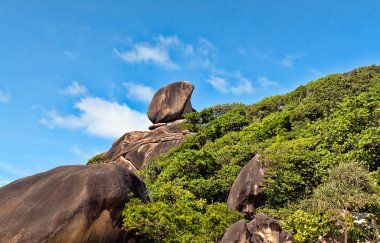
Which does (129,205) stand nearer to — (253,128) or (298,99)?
(253,128)

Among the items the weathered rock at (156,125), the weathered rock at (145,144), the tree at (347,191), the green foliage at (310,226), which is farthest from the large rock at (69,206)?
the weathered rock at (156,125)

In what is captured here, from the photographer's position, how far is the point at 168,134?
39.1 meters

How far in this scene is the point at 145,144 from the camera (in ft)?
127

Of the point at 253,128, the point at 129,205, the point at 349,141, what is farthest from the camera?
the point at 253,128

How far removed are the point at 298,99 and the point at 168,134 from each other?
47.4ft

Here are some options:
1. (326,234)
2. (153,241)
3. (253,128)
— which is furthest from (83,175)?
(253,128)

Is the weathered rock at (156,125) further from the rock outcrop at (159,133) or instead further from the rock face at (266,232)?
the rock face at (266,232)

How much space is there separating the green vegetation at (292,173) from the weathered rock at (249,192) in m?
0.42

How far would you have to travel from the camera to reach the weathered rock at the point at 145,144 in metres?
36.9

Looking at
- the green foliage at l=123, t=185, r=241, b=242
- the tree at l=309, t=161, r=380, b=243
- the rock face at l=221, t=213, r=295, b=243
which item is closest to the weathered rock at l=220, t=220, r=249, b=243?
the rock face at l=221, t=213, r=295, b=243

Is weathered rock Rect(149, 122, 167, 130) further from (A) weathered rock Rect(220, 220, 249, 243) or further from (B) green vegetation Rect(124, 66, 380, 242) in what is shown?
(A) weathered rock Rect(220, 220, 249, 243)

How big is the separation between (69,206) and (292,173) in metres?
11.2

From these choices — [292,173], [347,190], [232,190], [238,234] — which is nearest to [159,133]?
[232,190]

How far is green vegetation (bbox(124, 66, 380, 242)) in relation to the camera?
11.8 m
